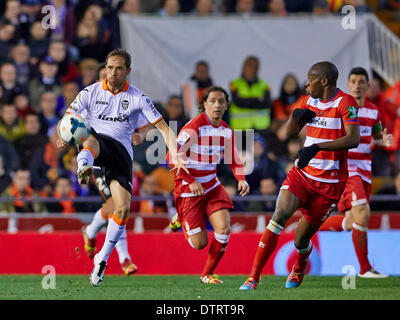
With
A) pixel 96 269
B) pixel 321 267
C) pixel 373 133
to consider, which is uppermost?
pixel 373 133

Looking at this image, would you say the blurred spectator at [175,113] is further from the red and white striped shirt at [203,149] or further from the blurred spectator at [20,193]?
the red and white striped shirt at [203,149]

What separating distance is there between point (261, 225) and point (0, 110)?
517 centimetres

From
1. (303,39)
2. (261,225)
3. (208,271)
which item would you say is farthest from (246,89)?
(208,271)

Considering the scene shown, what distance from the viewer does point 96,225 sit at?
35.9 ft

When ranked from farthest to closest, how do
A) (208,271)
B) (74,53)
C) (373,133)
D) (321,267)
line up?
(74,53) → (321,267) → (373,133) → (208,271)

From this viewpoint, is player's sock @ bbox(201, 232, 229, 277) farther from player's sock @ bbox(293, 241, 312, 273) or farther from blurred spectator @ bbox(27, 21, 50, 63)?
blurred spectator @ bbox(27, 21, 50, 63)

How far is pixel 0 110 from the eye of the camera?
48.6 ft

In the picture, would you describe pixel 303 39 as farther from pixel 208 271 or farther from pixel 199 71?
pixel 208 271

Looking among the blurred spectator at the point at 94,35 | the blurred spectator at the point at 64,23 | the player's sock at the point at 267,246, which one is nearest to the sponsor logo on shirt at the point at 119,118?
the player's sock at the point at 267,246

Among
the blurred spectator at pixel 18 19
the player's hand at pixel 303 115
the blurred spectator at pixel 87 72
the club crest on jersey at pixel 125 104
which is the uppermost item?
the blurred spectator at pixel 18 19

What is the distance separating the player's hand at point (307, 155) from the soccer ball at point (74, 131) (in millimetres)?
2111

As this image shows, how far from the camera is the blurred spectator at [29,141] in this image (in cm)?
1449

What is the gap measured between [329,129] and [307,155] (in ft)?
1.64
